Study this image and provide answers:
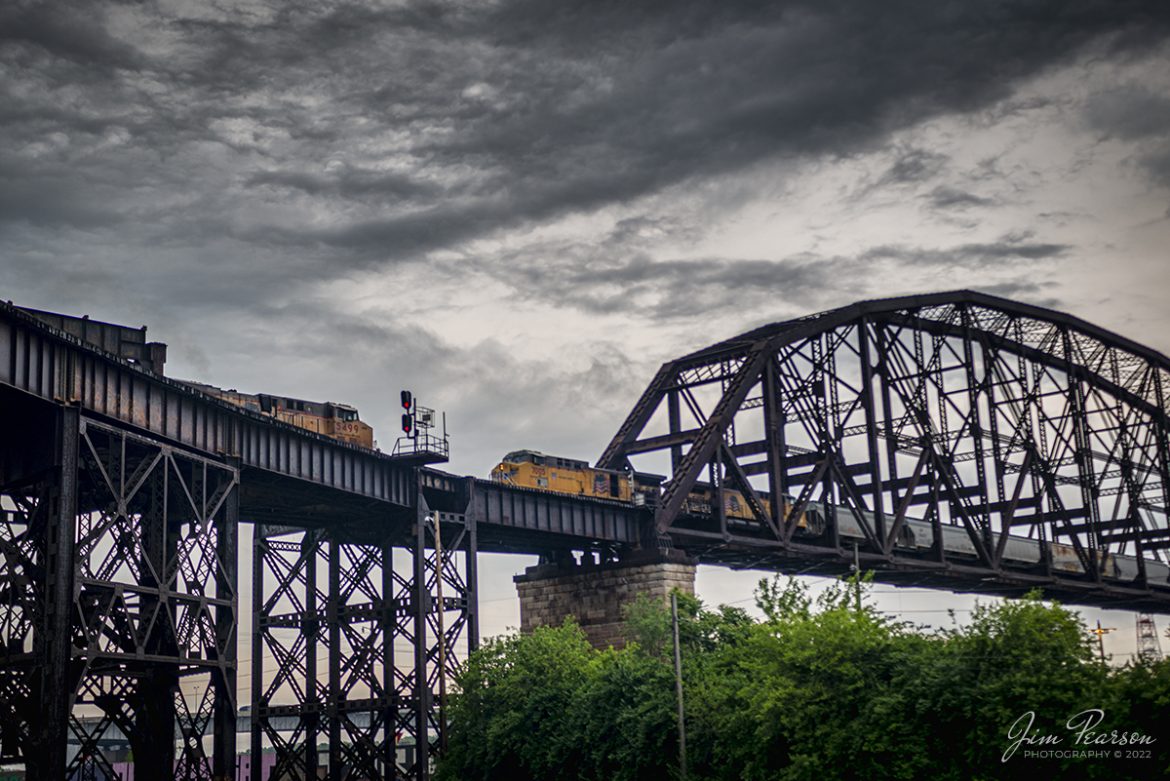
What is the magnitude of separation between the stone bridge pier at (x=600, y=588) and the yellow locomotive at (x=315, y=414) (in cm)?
1702

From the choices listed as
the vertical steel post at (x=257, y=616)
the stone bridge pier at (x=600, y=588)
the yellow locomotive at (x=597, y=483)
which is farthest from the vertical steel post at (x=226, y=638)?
the stone bridge pier at (x=600, y=588)

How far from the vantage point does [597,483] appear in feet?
242

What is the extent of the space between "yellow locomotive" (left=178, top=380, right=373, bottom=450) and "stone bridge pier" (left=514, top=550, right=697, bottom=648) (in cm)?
1702

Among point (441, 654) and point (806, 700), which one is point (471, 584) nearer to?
point (441, 654)

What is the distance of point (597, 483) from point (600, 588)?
5.61 metres

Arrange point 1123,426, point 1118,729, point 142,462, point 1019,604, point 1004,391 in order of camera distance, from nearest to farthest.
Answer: point 1118,729, point 1019,604, point 142,462, point 1004,391, point 1123,426

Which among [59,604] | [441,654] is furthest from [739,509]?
[59,604]

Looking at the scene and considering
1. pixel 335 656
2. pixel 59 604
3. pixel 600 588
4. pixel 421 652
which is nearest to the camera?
pixel 59 604

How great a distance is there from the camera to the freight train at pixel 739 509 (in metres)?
71.1

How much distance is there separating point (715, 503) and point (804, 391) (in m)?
10.4

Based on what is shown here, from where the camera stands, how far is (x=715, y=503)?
255 feet

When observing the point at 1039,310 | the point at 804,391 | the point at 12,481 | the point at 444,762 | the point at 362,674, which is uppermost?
the point at 1039,310

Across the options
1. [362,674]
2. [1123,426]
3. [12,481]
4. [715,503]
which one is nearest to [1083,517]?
[1123,426]

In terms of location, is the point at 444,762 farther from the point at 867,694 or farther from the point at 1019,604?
the point at 1019,604
